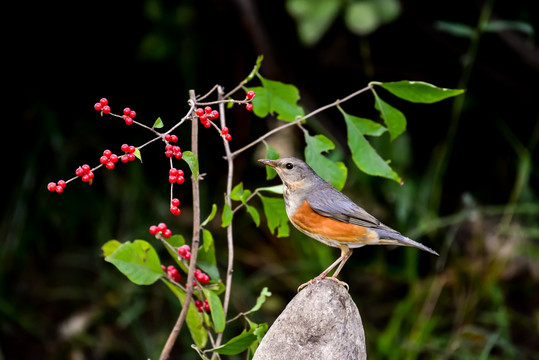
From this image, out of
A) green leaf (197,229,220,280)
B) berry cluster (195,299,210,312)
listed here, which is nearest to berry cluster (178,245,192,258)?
green leaf (197,229,220,280)

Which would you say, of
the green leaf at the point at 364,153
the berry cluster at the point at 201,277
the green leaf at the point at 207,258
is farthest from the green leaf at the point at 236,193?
the green leaf at the point at 364,153

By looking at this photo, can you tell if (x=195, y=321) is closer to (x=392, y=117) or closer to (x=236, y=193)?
(x=236, y=193)

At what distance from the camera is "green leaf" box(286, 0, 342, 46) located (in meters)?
3.99

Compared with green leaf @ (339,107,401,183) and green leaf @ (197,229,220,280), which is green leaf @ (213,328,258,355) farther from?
green leaf @ (339,107,401,183)

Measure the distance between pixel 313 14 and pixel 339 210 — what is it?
6.73 feet

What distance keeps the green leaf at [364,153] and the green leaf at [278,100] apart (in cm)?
16

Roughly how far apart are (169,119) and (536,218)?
243 cm

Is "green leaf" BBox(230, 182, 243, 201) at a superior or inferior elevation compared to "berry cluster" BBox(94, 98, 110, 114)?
inferior

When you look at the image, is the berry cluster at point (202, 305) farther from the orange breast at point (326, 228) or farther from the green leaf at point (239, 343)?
the orange breast at point (326, 228)

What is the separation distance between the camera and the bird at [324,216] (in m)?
2.16

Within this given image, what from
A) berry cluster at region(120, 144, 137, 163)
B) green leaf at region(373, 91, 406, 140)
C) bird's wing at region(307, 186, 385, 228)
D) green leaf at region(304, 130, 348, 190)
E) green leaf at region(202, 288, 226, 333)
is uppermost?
berry cluster at region(120, 144, 137, 163)

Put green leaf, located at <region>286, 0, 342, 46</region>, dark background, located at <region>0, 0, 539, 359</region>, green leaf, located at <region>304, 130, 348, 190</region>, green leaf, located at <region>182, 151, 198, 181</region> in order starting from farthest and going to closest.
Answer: dark background, located at <region>0, 0, 539, 359</region>
green leaf, located at <region>286, 0, 342, 46</region>
green leaf, located at <region>304, 130, 348, 190</region>
green leaf, located at <region>182, 151, 198, 181</region>

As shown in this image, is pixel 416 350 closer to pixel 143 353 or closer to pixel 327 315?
pixel 143 353

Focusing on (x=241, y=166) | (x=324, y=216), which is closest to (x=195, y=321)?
(x=324, y=216)
